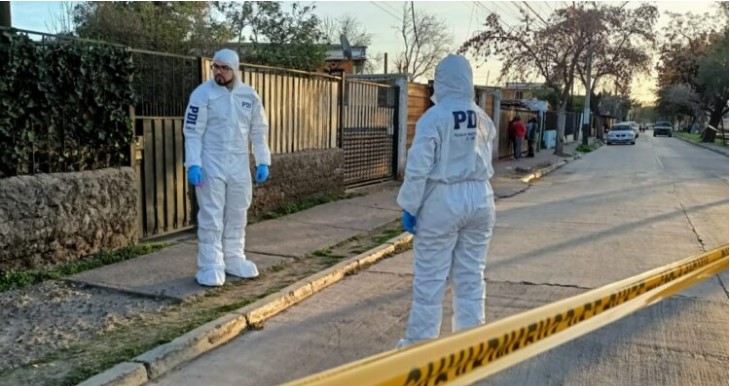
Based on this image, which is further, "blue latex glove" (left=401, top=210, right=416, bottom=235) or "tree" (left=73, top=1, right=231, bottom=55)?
"tree" (left=73, top=1, right=231, bottom=55)

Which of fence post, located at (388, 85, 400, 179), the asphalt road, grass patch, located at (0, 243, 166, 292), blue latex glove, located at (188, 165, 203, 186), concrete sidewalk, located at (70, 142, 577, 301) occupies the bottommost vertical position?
the asphalt road

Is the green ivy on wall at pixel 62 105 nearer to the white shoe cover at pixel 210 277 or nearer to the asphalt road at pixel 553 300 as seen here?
the white shoe cover at pixel 210 277

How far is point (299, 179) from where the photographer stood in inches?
381

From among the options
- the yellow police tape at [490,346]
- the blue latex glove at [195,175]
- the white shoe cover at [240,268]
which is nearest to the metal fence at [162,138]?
the white shoe cover at [240,268]

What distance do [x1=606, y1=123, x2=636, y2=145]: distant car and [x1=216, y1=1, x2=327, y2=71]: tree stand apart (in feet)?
90.0

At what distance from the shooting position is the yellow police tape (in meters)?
2.28

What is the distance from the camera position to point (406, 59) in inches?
1891

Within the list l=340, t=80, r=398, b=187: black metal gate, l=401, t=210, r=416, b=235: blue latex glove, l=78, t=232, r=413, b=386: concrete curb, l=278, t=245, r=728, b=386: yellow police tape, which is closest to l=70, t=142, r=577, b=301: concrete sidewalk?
l=340, t=80, r=398, b=187: black metal gate

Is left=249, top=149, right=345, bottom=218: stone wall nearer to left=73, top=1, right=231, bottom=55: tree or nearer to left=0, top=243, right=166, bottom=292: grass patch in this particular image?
left=0, top=243, right=166, bottom=292: grass patch

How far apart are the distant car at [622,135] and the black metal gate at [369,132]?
109 feet

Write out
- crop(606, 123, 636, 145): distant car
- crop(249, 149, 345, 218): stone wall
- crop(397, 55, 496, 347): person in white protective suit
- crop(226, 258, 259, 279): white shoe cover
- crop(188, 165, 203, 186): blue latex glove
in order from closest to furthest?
1. crop(397, 55, 496, 347): person in white protective suit
2. crop(188, 165, 203, 186): blue latex glove
3. crop(226, 258, 259, 279): white shoe cover
4. crop(249, 149, 345, 218): stone wall
5. crop(606, 123, 636, 145): distant car

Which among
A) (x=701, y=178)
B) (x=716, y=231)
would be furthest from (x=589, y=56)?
(x=716, y=231)

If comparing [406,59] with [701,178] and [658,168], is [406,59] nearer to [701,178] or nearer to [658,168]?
[658,168]

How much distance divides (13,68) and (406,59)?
44273mm
